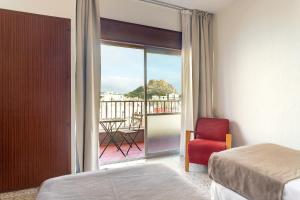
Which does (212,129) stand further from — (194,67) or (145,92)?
(145,92)

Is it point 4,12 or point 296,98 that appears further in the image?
point 296,98

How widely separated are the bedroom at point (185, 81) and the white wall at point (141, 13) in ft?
0.05

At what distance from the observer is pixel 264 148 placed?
2.29m

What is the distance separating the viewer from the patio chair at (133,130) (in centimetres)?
453

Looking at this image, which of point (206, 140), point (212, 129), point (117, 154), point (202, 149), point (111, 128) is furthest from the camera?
point (111, 128)

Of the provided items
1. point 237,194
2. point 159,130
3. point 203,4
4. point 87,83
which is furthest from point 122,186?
point 203,4

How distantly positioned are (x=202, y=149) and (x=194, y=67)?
149 centimetres

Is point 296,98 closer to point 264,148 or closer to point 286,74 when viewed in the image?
point 286,74

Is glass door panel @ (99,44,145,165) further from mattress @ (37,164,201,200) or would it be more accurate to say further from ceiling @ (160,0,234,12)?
mattress @ (37,164,201,200)

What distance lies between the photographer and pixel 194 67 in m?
3.73

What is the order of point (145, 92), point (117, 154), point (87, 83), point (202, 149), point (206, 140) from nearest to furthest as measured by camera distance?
point (87, 83) → point (202, 149) → point (206, 140) → point (145, 92) → point (117, 154)

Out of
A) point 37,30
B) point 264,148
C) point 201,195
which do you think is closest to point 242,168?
point 264,148

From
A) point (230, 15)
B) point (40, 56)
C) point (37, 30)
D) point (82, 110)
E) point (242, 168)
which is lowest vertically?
point (242, 168)

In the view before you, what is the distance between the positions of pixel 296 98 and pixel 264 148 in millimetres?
910
